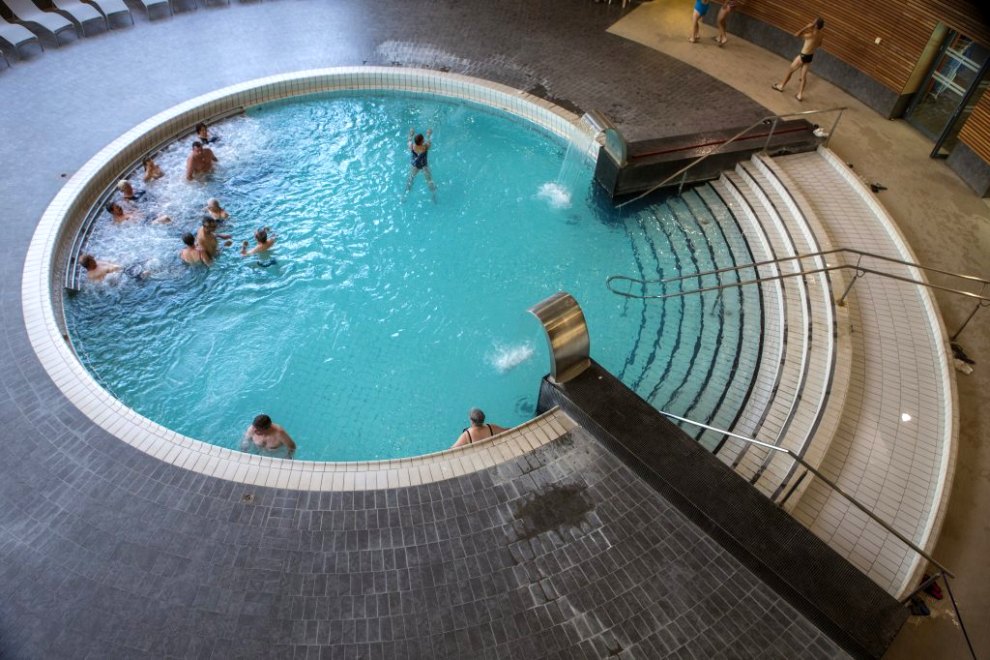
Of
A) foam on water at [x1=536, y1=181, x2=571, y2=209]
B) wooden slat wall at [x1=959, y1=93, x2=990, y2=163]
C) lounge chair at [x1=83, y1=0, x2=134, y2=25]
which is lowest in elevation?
foam on water at [x1=536, y1=181, x2=571, y2=209]

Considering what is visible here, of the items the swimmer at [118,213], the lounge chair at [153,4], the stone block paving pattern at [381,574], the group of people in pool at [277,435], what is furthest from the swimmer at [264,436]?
the lounge chair at [153,4]

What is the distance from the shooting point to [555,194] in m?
8.77

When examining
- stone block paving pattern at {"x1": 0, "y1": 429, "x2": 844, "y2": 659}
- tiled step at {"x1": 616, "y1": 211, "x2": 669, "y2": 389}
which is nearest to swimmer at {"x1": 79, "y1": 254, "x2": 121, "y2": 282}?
stone block paving pattern at {"x1": 0, "y1": 429, "x2": 844, "y2": 659}

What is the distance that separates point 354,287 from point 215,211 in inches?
90.5

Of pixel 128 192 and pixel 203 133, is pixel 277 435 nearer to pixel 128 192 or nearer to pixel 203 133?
pixel 128 192

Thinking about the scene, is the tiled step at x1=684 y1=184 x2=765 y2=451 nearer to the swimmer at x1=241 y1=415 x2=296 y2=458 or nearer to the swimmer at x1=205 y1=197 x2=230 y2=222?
the swimmer at x1=241 y1=415 x2=296 y2=458

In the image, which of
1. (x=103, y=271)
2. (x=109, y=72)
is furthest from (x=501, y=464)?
(x=109, y=72)

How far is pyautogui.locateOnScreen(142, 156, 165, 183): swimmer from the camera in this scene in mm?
8398

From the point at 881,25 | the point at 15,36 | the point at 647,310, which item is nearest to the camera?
the point at 647,310

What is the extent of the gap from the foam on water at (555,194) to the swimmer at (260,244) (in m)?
3.81

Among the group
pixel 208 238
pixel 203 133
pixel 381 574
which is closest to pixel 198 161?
pixel 203 133

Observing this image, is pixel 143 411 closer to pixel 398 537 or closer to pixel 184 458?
pixel 184 458

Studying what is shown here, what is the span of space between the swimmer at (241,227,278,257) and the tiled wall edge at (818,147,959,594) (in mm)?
7281

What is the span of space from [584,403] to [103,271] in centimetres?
584
